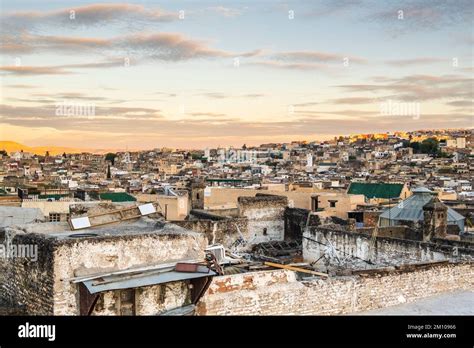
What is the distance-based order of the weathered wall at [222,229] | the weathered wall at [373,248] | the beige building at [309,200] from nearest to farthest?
the weathered wall at [373,248] < the weathered wall at [222,229] < the beige building at [309,200]

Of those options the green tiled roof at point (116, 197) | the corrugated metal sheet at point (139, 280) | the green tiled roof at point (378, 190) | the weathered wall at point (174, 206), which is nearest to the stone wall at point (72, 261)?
the corrugated metal sheet at point (139, 280)

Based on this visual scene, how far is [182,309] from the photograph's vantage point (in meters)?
9.85

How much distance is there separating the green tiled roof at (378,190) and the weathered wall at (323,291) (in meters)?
27.4

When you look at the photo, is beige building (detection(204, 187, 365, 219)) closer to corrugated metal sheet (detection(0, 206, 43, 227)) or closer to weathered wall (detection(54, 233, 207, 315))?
corrugated metal sheet (detection(0, 206, 43, 227))

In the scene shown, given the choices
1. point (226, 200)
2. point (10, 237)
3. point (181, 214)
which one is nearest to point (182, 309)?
point (10, 237)

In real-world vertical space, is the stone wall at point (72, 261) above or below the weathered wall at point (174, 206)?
above

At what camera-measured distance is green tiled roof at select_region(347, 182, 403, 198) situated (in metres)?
40.1

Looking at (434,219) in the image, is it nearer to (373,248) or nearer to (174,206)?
(373,248)

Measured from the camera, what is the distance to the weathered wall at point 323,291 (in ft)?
33.1

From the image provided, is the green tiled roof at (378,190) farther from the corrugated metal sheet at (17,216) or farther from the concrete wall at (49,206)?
the corrugated metal sheet at (17,216)

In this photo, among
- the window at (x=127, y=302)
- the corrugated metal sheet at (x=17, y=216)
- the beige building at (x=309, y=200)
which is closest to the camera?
the window at (x=127, y=302)

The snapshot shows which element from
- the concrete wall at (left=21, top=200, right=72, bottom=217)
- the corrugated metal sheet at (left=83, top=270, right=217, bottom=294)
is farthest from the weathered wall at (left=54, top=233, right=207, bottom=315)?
the concrete wall at (left=21, top=200, right=72, bottom=217)

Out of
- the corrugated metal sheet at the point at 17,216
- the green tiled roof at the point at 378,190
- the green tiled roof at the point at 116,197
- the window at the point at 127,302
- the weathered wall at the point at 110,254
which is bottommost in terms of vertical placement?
the green tiled roof at the point at 378,190

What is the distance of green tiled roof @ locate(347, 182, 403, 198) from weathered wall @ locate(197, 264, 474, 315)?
27368 millimetres
